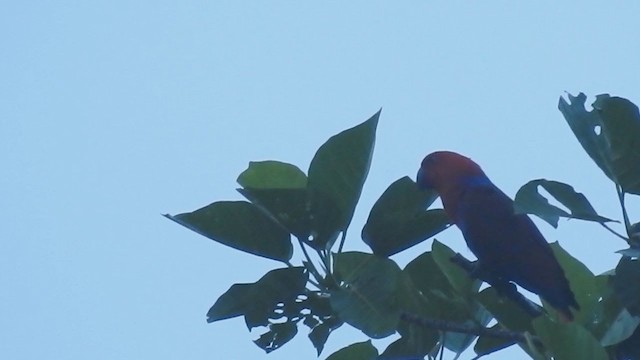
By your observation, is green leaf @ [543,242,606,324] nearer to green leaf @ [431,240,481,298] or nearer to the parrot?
the parrot

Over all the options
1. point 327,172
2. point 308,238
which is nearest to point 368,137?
point 327,172

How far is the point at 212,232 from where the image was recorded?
6.36 feet

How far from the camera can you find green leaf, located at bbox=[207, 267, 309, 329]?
76.3 inches

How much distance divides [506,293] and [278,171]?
0.55m

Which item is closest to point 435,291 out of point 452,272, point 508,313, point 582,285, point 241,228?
point 452,272

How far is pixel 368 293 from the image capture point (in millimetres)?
1877

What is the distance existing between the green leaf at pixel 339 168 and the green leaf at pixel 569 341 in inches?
19.8

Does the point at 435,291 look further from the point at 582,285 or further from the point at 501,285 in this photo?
A: the point at 582,285

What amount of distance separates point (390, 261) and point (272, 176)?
1.04 ft

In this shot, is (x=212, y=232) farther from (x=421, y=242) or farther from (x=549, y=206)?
(x=549, y=206)

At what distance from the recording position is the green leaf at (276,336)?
207 centimetres

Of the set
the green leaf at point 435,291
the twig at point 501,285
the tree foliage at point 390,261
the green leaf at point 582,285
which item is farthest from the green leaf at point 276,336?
the green leaf at point 582,285

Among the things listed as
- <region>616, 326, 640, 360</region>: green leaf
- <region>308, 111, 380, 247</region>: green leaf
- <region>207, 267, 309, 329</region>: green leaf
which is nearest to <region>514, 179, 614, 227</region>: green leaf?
<region>616, 326, 640, 360</region>: green leaf

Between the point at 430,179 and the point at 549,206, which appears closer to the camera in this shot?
the point at 549,206
